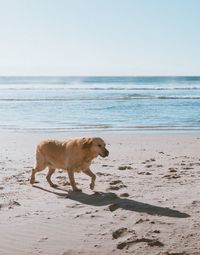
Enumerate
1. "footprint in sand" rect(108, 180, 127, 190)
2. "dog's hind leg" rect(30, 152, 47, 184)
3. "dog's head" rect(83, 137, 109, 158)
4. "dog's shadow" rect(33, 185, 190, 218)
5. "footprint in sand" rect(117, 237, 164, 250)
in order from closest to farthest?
"footprint in sand" rect(117, 237, 164, 250) → "dog's shadow" rect(33, 185, 190, 218) → "dog's head" rect(83, 137, 109, 158) → "footprint in sand" rect(108, 180, 127, 190) → "dog's hind leg" rect(30, 152, 47, 184)

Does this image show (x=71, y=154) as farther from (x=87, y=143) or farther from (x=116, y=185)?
(x=116, y=185)

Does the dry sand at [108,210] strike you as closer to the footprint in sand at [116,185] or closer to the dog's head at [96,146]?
A: the footprint in sand at [116,185]

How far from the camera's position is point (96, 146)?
7.29 meters

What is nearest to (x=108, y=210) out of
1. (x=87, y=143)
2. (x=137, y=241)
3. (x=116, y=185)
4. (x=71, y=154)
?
(x=137, y=241)

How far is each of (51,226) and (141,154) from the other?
5845 millimetres

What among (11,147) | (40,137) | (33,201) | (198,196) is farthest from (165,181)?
(40,137)

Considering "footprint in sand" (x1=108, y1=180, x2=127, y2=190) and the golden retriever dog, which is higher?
A: the golden retriever dog

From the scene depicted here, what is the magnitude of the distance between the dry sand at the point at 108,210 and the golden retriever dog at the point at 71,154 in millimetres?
314

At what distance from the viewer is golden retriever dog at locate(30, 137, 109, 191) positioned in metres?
7.33

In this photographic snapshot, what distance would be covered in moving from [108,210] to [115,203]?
259mm

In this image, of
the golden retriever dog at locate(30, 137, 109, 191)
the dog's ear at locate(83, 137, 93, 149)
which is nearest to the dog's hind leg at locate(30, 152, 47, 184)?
the golden retriever dog at locate(30, 137, 109, 191)

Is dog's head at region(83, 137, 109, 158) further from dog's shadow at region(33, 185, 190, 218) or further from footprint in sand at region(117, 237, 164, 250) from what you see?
footprint in sand at region(117, 237, 164, 250)

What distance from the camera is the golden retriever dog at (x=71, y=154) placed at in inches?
289

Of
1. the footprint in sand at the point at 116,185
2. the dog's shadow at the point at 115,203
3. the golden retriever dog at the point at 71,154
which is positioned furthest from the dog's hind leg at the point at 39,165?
the footprint in sand at the point at 116,185
